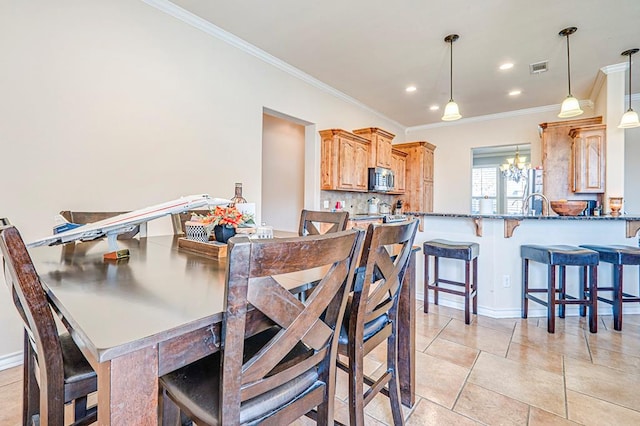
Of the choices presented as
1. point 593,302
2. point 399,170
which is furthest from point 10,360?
point 399,170

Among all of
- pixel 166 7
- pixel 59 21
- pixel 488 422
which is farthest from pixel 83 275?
pixel 166 7

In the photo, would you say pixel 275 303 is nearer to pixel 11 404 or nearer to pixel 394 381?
pixel 394 381

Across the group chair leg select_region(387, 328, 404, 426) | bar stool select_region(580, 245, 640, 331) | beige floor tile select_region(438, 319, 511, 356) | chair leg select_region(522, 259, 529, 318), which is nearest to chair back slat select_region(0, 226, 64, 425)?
chair leg select_region(387, 328, 404, 426)

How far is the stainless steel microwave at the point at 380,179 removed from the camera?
5.23 m

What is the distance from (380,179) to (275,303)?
15.8ft

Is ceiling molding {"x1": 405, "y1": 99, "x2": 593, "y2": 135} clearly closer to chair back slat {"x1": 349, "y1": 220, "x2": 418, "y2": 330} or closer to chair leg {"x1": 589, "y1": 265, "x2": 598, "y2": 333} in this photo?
chair leg {"x1": 589, "y1": 265, "x2": 598, "y2": 333}

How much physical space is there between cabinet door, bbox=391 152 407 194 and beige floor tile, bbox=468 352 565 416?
425cm

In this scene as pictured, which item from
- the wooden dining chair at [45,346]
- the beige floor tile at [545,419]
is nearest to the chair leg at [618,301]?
the beige floor tile at [545,419]

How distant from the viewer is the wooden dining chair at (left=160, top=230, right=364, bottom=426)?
25.5 inches

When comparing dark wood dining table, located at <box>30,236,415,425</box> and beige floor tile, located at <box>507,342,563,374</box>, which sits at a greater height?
dark wood dining table, located at <box>30,236,415,425</box>

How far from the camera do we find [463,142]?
6.52 m

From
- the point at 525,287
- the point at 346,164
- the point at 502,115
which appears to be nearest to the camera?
the point at 525,287

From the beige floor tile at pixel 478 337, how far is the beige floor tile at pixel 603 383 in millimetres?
412

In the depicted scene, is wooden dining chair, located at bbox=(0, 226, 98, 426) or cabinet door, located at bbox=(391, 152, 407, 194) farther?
cabinet door, located at bbox=(391, 152, 407, 194)
